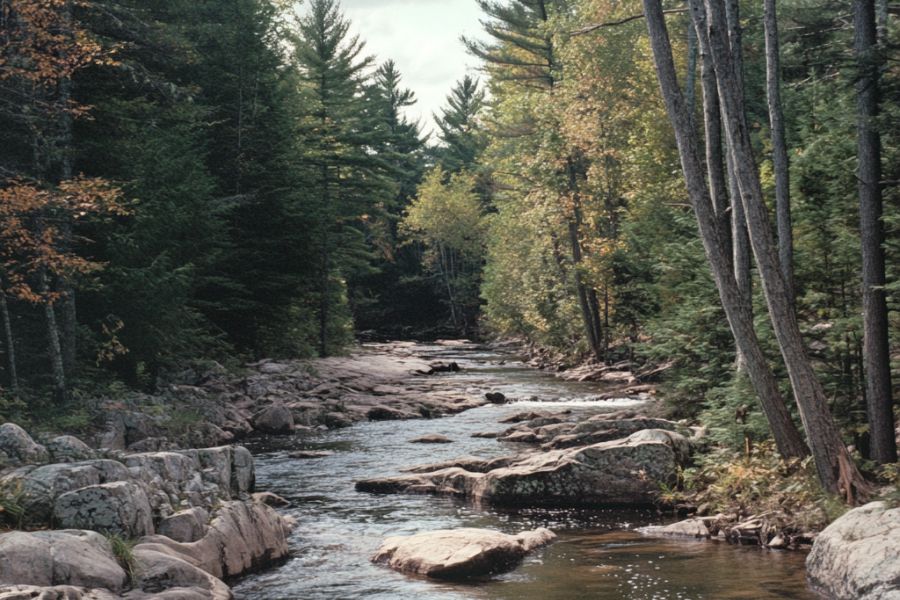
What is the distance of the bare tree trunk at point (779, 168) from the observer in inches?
490

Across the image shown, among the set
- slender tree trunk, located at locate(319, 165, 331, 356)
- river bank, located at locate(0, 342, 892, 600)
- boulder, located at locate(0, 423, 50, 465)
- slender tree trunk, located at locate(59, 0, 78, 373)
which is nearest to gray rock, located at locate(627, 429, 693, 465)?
river bank, located at locate(0, 342, 892, 600)

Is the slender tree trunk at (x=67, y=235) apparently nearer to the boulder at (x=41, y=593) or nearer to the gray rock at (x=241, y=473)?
the gray rock at (x=241, y=473)

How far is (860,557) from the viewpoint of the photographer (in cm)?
756

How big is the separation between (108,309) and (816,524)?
14.9 meters

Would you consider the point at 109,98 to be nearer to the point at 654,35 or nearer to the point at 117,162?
the point at 117,162

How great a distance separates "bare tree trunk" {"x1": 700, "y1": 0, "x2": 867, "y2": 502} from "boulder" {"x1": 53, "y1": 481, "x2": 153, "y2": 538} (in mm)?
7029

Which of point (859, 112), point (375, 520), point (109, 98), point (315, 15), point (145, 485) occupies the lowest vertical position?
point (375, 520)

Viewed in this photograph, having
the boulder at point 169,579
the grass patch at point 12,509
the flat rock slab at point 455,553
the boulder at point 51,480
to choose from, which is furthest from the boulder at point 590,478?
the grass patch at point 12,509

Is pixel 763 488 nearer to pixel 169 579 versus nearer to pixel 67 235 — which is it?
pixel 169 579

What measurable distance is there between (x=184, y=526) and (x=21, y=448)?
2.01m

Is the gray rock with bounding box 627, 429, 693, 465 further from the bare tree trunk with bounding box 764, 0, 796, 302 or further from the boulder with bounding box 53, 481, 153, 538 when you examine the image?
the boulder with bounding box 53, 481, 153, 538

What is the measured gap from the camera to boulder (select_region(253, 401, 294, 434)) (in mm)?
20130

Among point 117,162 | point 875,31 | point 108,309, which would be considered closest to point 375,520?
point 875,31

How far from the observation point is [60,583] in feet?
22.1
